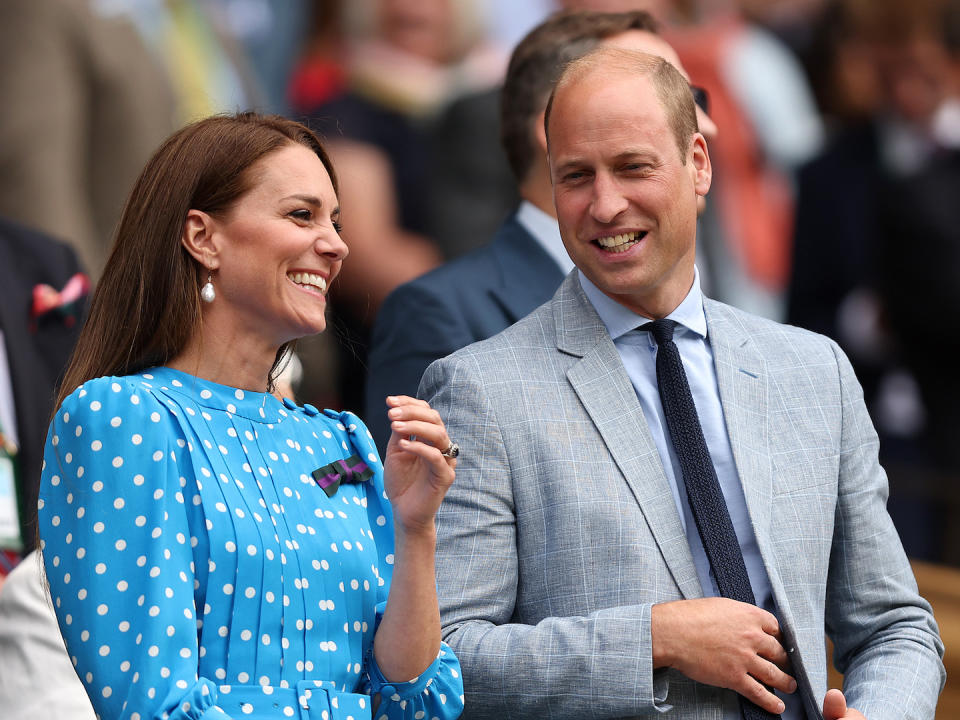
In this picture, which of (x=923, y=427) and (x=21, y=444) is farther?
(x=923, y=427)

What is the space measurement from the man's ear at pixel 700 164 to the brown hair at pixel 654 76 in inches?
1.4

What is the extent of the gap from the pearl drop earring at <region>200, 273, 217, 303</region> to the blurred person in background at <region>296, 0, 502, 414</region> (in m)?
3.32

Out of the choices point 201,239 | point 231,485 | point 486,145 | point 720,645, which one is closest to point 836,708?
point 720,645

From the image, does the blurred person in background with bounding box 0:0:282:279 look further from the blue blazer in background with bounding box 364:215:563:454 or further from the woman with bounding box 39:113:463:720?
the woman with bounding box 39:113:463:720

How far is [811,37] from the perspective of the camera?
805 cm

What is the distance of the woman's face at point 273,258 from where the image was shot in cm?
285

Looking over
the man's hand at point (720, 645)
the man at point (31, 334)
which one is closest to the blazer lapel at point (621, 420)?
the man's hand at point (720, 645)

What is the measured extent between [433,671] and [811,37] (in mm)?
5871

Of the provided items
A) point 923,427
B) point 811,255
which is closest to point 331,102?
point 811,255

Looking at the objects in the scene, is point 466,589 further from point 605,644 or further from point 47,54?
point 47,54

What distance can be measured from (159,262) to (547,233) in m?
1.48

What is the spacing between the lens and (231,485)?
2.71 meters

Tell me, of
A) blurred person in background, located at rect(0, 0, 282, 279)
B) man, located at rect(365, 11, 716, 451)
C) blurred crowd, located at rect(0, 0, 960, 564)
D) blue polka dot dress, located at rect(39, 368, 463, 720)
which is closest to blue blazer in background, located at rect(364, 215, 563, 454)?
man, located at rect(365, 11, 716, 451)

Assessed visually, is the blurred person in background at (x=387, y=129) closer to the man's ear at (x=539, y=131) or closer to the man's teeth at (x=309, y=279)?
the man's ear at (x=539, y=131)
